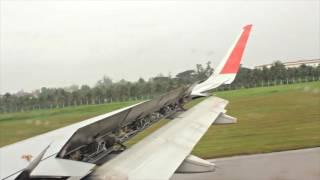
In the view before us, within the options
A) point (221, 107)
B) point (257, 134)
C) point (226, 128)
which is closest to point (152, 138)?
point (221, 107)

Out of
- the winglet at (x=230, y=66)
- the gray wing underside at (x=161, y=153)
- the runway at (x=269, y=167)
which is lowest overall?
the runway at (x=269, y=167)

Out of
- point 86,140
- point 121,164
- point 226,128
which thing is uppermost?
point 86,140

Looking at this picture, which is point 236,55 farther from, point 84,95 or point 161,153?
point 84,95

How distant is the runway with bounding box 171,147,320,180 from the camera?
6.25 m

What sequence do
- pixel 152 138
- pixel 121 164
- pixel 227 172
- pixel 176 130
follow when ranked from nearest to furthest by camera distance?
pixel 121 164 < pixel 152 138 < pixel 176 130 < pixel 227 172

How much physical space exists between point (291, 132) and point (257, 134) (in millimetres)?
871

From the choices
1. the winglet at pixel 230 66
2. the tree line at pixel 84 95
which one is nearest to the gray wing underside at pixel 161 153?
the winglet at pixel 230 66

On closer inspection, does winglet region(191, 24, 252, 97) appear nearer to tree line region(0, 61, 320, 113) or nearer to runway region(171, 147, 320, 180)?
runway region(171, 147, 320, 180)

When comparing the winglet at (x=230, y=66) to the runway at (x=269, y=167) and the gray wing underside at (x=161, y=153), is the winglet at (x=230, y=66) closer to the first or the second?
the gray wing underside at (x=161, y=153)

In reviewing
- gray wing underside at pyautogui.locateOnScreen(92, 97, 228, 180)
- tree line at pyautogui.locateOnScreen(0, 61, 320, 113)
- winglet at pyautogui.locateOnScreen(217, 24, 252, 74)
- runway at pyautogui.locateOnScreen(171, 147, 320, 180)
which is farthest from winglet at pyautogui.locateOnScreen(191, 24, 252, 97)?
tree line at pyautogui.locateOnScreen(0, 61, 320, 113)

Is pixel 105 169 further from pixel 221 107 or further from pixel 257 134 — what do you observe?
pixel 257 134

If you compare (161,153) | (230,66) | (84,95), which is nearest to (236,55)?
(230,66)

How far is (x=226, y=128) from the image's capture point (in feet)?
43.8

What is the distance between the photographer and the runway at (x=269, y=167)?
625cm
